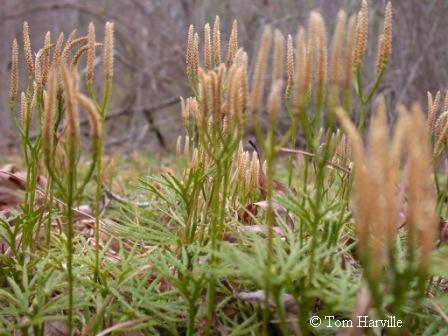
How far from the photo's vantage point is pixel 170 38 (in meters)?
6.82

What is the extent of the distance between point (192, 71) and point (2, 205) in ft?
2.79

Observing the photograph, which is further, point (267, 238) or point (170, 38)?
point (170, 38)

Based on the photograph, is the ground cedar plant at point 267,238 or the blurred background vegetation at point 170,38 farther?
the blurred background vegetation at point 170,38

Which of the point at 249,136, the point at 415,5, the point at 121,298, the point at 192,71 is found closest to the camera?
the point at 121,298

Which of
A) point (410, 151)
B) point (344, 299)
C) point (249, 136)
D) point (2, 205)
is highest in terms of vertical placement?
point (410, 151)

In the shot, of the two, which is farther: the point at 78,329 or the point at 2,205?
the point at 2,205

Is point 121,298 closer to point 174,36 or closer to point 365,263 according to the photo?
point 365,263

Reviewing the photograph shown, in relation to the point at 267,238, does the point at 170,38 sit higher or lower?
higher

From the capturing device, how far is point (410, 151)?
0.62 meters

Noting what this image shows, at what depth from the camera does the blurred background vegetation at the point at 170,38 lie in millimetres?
4293

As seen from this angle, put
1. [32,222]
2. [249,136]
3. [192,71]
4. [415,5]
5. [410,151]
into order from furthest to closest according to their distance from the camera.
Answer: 1. [249,136]
2. [415,5]
3. [192,71]
4. [32,222]
5. [410,151]

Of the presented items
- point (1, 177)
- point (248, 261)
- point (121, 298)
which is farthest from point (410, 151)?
point (1, 177)

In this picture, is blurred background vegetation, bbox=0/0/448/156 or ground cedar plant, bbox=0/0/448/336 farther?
blurred background vegetation, bbox=0/0/448/156

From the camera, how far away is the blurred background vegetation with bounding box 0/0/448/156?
4.29 m
